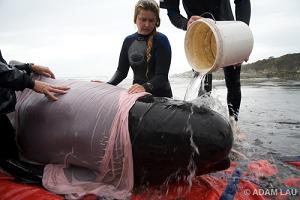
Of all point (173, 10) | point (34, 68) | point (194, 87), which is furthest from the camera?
point (173, 10)

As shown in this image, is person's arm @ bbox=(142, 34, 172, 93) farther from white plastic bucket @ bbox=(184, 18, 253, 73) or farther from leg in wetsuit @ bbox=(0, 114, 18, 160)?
leg in wetsuit @ bbox=(0, 114, 18, 160)

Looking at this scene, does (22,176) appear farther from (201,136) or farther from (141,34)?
(141,34)

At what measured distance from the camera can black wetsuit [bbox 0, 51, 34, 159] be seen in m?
2.84

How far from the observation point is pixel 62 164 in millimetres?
2971

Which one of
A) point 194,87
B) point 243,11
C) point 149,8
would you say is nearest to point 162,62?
point 149,8

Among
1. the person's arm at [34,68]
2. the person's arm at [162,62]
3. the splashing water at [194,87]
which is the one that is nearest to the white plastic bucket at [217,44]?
the splashing water at [194,87]

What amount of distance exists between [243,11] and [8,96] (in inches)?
109

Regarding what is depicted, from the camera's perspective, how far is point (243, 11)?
4.27m

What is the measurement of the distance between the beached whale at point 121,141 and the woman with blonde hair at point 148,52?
1332mm

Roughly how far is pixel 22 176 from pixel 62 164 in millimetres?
332

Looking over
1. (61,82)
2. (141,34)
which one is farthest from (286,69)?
(61,82)

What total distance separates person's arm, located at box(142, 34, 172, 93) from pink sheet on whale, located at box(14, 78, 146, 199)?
1.23m

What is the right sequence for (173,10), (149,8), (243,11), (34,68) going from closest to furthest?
(34,68) → (243,11) → (149,8) → (173,10)

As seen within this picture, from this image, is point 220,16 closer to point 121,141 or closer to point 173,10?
point 173,10
